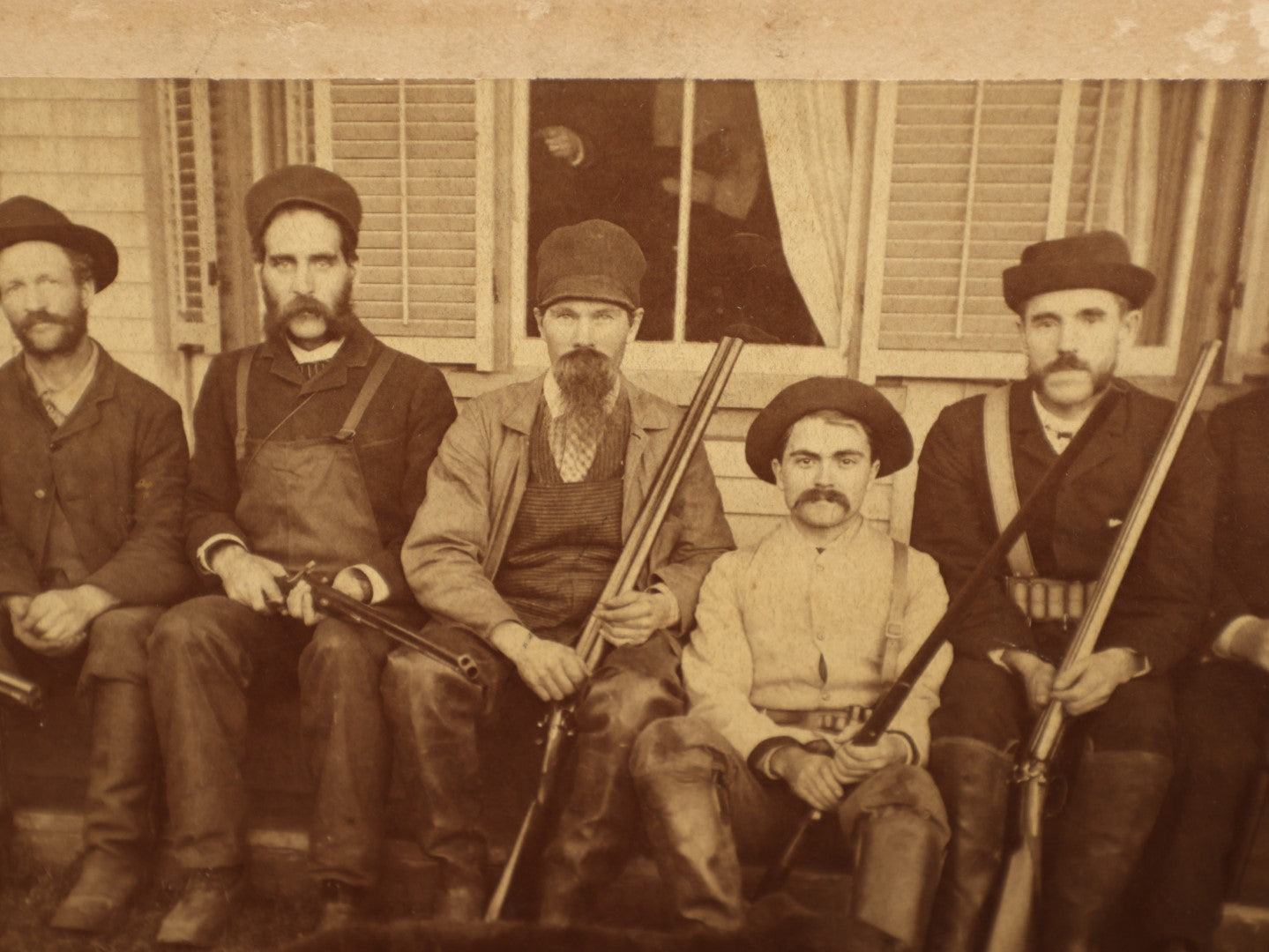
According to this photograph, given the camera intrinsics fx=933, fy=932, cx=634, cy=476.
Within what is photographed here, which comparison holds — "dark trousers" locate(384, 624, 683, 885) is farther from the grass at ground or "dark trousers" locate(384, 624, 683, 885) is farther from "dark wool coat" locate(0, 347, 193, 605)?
"dark wool coat" locate(0, 347, 193, 605)

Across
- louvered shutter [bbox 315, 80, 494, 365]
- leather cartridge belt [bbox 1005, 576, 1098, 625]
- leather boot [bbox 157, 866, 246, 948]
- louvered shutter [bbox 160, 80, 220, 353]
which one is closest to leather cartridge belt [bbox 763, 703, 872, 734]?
leather cartridge belt [bbox 1005, 576, 1098, 625]

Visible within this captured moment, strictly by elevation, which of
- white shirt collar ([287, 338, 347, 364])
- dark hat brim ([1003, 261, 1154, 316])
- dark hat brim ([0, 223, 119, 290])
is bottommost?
white shirt collar ([287, 338, 347, 364])

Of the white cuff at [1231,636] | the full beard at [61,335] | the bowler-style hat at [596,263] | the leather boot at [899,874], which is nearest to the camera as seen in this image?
the leather boot at [899,874]

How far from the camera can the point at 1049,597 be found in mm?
1998

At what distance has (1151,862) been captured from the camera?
1879 mm

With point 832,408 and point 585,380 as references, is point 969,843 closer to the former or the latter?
point 832,408

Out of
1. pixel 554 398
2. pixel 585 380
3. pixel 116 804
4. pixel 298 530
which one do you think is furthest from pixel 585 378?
pixel 116 804

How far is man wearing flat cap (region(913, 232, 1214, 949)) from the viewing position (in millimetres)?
1819

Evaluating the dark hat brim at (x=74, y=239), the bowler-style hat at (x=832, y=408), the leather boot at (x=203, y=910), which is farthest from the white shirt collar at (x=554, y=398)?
the leather boot at (x=203, y=910)

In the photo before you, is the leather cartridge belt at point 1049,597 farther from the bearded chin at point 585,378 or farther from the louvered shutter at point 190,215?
the louvered shutter at point 190,215

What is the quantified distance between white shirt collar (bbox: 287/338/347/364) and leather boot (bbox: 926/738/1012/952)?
1.68 m

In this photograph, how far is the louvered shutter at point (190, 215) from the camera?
6.90 ft

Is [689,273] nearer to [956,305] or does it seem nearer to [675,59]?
[675,59]

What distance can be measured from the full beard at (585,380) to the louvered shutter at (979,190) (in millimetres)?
641
